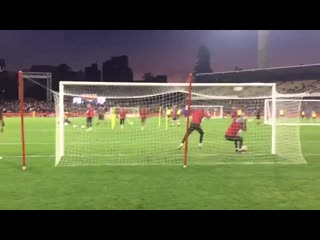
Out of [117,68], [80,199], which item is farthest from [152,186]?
[117,68]

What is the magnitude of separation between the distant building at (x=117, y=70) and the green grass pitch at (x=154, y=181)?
4531 cm

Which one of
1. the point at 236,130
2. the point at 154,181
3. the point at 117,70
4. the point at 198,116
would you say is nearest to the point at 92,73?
the point at 117,70

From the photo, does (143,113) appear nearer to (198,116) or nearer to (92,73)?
(198,116)

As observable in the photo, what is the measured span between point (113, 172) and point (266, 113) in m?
19.7

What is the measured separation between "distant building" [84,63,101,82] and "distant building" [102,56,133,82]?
84cm

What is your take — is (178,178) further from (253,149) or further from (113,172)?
(253,149)

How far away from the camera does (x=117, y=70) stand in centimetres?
6200

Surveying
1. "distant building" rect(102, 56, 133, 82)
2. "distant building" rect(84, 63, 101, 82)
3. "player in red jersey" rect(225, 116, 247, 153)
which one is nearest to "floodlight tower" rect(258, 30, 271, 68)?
"distant building" rect(102, 56, 133, 82)

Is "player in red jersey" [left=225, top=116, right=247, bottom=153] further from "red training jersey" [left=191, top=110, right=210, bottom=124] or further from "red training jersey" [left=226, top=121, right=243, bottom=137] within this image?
"red training jersey" [left=191, top=110, right=210, bottom=124]

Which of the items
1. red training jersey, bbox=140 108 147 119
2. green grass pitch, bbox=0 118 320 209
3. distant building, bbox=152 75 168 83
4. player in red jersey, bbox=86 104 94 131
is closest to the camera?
green grass pitch, bbox=0 118 320 209

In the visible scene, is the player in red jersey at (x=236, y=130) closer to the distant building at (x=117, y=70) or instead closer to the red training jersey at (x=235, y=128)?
the red training jersey at (x=235, y=128)

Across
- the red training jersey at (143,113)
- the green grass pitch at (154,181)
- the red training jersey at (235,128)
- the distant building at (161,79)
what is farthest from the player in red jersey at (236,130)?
the distant building at (161,79)

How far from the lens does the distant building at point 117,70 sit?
60903 millimetres

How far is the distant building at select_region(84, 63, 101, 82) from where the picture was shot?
209 ft
